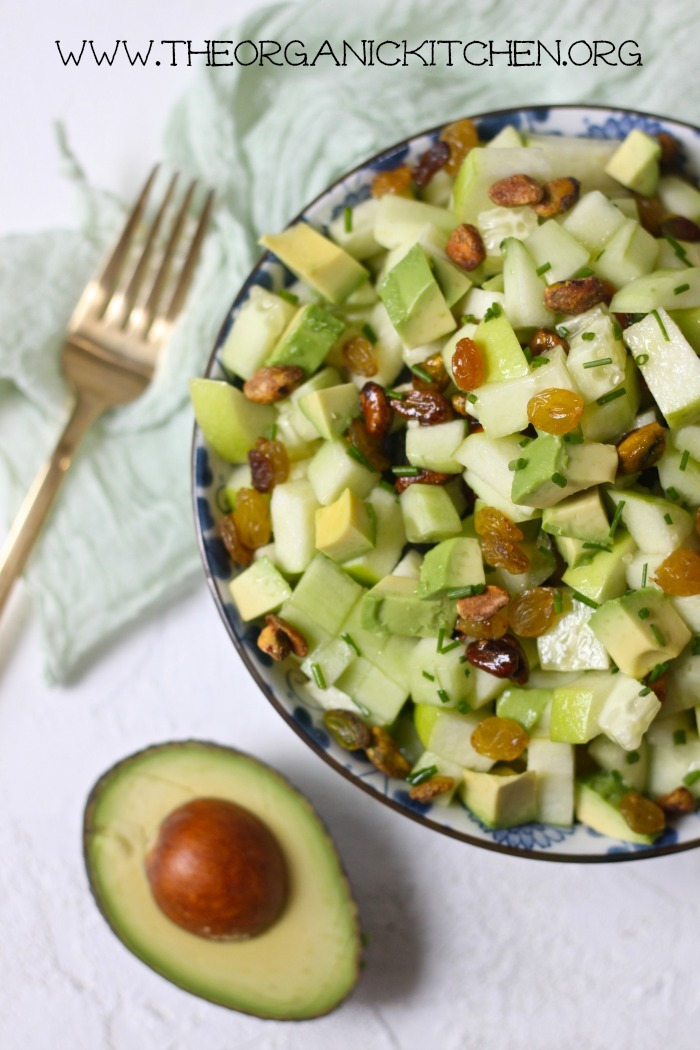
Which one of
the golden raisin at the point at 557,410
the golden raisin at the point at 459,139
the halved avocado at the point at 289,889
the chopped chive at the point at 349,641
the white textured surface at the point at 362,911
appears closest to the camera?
the golden raisin at the point at 557,410

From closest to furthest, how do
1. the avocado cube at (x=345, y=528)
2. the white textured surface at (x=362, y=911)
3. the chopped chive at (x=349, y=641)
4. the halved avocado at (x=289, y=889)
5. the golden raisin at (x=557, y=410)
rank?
the golden raisin at (x=557, y=410), the avocado cube at (x=345, y=528), the chopped chive at (x=349, y=641), the halved avocado at (x=289, y=889), the white textured surface at (x=362, y=911)

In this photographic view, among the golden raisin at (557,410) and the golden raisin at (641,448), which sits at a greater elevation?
the golden raisin at (557,410)

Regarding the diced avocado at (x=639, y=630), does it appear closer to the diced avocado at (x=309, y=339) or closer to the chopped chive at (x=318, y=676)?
the chopped chive at (x=318, y=676)

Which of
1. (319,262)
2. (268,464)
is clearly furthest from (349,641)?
(319,262)

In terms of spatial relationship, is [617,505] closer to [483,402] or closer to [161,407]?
[483,402]

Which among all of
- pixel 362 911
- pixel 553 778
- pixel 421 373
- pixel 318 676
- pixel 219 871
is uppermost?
pixel 421 373

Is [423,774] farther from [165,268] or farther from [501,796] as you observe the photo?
[165,268]

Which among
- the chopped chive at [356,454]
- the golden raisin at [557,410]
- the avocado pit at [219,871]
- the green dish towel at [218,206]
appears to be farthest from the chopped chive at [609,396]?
the avocado pit at [219,871]
